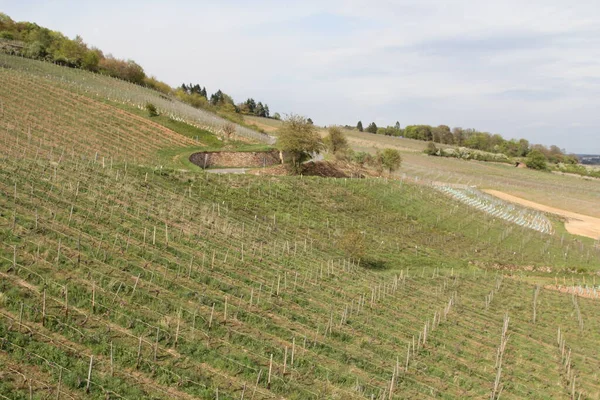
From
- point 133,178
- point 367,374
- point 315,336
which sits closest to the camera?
point 367,374

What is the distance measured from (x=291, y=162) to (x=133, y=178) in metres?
30.6

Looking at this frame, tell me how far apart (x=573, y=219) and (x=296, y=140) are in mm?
42168

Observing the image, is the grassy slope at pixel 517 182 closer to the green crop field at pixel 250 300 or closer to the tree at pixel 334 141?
the tree at pixel 334 141

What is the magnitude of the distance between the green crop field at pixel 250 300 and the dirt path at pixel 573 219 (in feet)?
60.7

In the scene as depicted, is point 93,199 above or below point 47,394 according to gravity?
above

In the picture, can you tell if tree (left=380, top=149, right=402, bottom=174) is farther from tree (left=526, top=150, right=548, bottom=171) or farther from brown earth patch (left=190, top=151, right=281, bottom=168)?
tree (left=526, top=150, right=548, bottom=171)

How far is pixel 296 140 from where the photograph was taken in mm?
61281

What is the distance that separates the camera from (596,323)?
29.0m

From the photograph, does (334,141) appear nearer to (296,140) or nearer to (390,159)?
(390,159)

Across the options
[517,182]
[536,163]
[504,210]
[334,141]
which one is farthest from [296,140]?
[536,163]

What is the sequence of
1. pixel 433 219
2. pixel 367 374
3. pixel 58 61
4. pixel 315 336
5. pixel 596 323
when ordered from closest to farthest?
pixel 367 374
pixel 315 336
pixel 596 323
pixel 433 219
pixel 58 61

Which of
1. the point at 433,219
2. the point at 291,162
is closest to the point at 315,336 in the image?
the point at 433,219

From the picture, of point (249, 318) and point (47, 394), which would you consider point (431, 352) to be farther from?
point (47, 394)

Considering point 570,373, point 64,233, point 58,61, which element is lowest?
point 570,373
